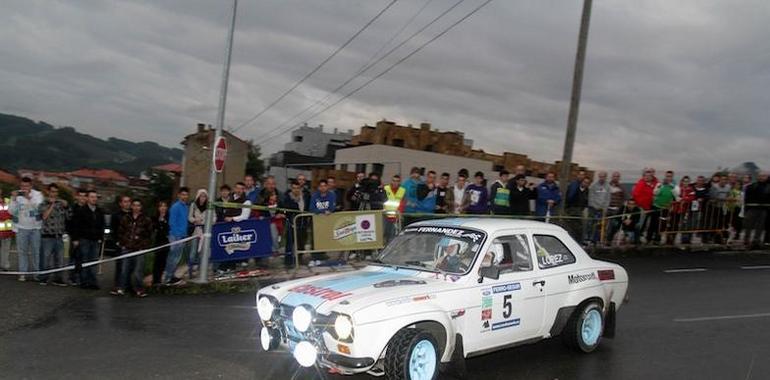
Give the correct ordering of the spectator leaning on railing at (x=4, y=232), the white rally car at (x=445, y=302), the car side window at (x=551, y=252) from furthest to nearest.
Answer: the spectator leaning on railing at (x=4, y=232), the car side window at (x=551, y=252), the white rally car at (x=445, y=302)

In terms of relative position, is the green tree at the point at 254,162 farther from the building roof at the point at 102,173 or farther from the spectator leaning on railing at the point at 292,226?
the spectator leaning on railing at the point at 292,226

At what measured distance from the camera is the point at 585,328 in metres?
7.04

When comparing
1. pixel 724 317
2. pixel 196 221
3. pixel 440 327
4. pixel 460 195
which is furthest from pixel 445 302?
pixel 460 195

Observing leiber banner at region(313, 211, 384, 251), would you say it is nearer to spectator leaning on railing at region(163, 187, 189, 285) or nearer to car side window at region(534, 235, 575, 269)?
spectator leaning on railing at region(163, 187, 189, 285)

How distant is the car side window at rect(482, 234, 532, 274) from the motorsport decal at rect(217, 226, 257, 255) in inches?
237

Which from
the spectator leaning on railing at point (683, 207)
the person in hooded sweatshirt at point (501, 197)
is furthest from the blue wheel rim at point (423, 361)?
the spectator leaning on railing at point (683, 207)

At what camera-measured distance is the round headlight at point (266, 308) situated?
223 inches

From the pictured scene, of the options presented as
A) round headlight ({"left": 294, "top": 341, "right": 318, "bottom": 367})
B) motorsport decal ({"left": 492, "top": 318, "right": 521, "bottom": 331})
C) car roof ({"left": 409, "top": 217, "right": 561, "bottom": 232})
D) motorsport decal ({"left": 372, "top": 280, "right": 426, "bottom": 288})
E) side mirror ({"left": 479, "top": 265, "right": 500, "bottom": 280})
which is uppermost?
car roof ({"left": 409, "top": 217, "right": 561, "bottom": 232})

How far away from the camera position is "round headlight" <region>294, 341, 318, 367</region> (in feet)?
16.2

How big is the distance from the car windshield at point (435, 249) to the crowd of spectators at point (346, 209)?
188 inches

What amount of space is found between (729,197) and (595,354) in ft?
39.4

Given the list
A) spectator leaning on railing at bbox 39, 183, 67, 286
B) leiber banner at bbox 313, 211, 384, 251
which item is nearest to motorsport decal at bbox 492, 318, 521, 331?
leiber banner at bbox 313, 211, 384, 251

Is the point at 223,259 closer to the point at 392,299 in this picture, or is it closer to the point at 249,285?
the point at 249,285

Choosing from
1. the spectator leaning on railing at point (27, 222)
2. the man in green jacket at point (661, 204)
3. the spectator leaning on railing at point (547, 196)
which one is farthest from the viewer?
the man in green jacket at point (661, 204)
